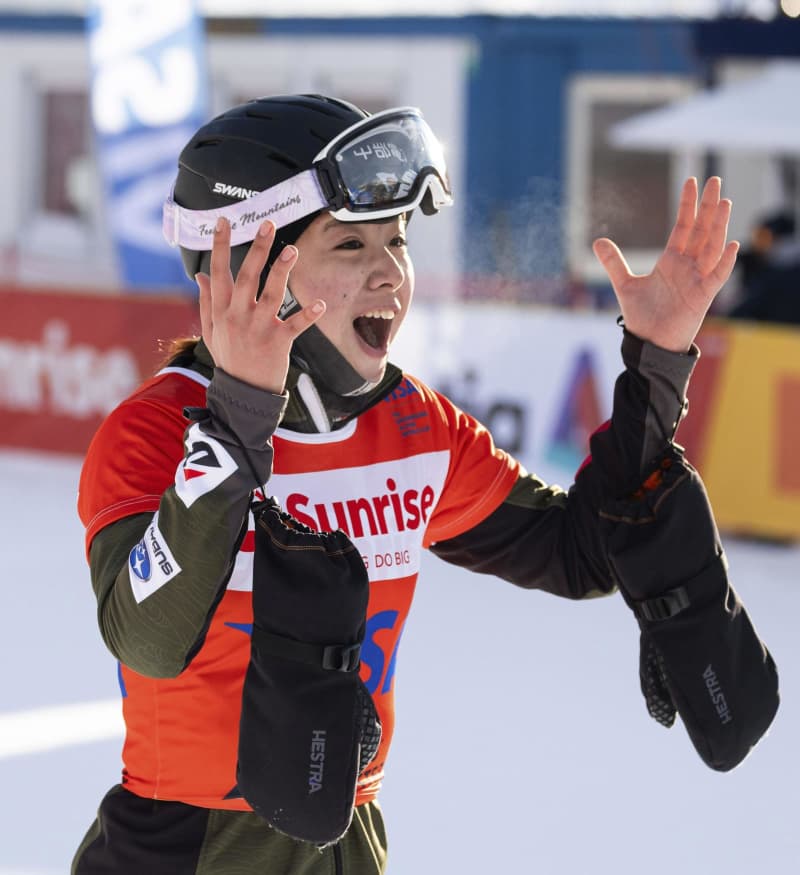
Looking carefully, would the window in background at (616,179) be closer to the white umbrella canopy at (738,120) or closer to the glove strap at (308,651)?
the white umbrella canopy at (738,120)

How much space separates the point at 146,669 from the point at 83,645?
4036 millimetres

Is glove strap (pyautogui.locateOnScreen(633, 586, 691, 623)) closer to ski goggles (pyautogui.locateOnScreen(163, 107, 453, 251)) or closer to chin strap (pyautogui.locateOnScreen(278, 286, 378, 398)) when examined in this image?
chin strap (pyautogui.locateOnScreen(278, 286, 378, 398))

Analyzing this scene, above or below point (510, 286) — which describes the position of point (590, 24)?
above

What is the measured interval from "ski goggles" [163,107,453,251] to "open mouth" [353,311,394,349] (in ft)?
0.48

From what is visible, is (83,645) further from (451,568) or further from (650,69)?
(650,69)

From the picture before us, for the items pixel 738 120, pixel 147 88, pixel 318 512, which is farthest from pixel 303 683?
pixel 738 120

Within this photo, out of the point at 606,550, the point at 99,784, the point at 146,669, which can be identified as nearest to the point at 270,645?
the point at 146,669

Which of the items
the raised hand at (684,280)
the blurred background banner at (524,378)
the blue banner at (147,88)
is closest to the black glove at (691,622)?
the raised hand at (684,280)

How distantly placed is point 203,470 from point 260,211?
56cm

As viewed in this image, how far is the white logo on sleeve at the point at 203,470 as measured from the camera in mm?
1772

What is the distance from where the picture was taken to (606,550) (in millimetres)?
2252

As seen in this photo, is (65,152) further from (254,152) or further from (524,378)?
(254,152)

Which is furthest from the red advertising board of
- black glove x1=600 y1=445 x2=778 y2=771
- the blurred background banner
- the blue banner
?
black glove x1=600 y1=445 x2=778 y2=771

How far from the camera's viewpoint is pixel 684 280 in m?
2.28
